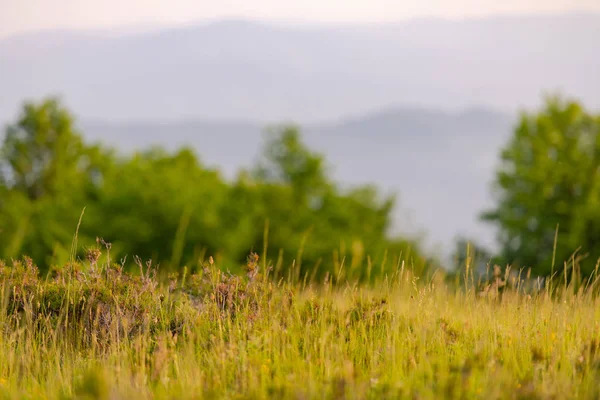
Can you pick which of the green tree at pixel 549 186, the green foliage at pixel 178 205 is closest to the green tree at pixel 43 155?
the green foliage at pixel 178 205

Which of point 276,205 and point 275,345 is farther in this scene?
point 276,205

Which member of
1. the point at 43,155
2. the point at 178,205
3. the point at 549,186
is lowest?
the point at 178,205

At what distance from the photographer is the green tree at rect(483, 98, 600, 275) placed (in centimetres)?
2842

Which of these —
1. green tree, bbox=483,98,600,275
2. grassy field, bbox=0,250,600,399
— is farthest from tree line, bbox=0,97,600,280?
grassy field, bbox=0,250,600,399

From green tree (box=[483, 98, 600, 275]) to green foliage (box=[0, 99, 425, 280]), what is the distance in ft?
16.1

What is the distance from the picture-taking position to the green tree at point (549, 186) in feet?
93.2

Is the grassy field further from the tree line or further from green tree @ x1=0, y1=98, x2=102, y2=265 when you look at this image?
green tree @ x1=0, y1=98, x2=102, y2=265

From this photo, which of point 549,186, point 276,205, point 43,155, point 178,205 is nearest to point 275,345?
point 178,205

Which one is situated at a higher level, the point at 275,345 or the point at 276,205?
the point at 275,345

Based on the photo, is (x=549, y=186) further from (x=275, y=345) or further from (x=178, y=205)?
(x=275, y=345)

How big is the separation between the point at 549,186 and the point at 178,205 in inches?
665

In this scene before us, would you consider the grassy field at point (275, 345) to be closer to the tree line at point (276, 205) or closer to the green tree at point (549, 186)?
the tree line at point (276, 205)

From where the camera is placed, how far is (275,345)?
17.4ft

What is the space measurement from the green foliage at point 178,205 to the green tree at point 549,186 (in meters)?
4.91
